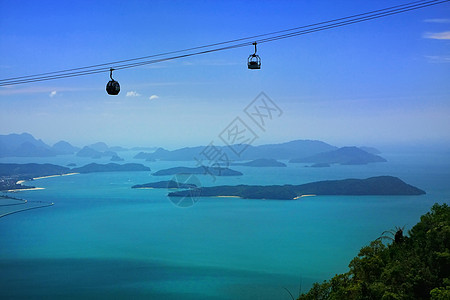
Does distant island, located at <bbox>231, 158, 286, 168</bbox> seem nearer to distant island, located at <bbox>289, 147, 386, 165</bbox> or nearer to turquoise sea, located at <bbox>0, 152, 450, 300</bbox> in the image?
distant island, located at <bbox>289, 147, 386, 165</bbox>

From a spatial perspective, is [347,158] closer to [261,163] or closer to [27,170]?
[261,163]

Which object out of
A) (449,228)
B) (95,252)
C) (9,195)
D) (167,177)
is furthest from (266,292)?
(167,177)

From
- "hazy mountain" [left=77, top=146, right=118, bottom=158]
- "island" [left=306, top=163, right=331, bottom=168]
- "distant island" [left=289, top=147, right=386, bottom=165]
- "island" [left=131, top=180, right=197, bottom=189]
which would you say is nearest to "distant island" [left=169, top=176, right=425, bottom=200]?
"island" [left=131, top=180, right=197, bottom=189]

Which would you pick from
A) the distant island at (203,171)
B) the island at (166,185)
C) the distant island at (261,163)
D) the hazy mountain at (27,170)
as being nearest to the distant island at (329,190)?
the island at (166,185)

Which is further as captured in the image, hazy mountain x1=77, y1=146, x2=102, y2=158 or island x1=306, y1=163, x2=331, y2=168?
hazy mountain x1=77, y1=146, x2=102, y2=158

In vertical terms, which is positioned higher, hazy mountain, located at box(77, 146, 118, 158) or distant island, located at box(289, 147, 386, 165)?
hazy mountain, located at box(77, 146, 118, 158)

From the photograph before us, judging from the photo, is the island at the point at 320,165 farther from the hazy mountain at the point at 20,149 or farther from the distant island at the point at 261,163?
the hazy mountain at the point at 20,149

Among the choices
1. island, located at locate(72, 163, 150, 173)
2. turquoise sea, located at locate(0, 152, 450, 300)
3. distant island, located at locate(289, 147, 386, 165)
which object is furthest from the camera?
distant island, located at locate(289, 147, 386, 165)

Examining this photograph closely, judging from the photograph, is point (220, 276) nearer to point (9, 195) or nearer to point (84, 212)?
point (84, 212)
